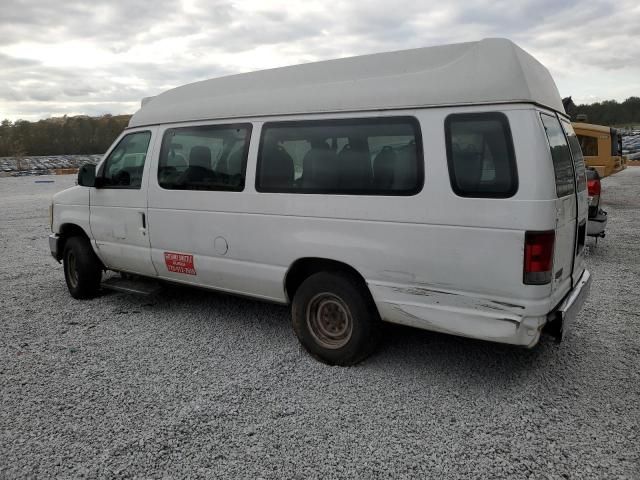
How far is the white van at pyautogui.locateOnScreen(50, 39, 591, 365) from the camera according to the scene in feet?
10.0

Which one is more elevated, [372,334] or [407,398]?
[372,334]

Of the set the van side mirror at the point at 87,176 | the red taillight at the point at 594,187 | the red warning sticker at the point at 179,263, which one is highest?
the van side mirror at the point at 87,176

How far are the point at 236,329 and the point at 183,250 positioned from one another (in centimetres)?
91

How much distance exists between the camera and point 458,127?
321cm

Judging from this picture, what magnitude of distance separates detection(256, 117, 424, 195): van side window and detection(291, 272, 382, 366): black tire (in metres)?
0.73

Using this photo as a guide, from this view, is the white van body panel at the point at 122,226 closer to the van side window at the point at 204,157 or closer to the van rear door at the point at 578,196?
the van side window at the point at 204,157

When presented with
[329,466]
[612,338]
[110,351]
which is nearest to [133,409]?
[110,351]

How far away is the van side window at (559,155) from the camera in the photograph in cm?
313

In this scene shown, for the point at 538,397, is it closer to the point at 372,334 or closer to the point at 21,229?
the point at 372,334

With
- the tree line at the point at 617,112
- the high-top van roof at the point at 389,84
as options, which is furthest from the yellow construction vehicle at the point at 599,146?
the tree line at the point at 617,112

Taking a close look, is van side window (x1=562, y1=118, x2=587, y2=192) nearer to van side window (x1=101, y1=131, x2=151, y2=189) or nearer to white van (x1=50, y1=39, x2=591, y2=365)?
white van (x1=50, y1=39, x2=591, y2=365)

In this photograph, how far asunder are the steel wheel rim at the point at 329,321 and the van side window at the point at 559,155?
1744mm

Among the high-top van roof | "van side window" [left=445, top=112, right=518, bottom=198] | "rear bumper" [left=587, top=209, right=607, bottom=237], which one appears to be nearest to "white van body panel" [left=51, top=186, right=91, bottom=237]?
the high-top van roof

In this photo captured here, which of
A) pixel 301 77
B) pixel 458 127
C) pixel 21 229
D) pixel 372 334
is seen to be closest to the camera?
pixel 458 127
